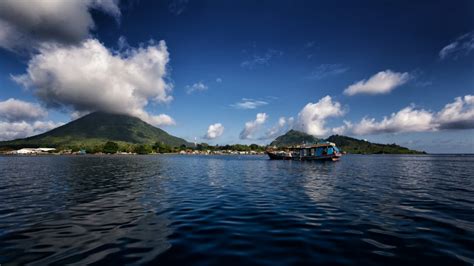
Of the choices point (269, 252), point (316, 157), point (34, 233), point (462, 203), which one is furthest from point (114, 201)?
point (316, 157)

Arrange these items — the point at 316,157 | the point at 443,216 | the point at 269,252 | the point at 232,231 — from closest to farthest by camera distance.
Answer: the point at 269,252, the point at 232,231, the point at 443,216, the point at 316,157

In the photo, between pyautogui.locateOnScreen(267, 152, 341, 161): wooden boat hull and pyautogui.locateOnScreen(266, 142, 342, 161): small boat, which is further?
pyautogui.locateOnScreen(266, 142, 342, 161): small boat

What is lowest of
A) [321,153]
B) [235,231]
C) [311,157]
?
[235,231]

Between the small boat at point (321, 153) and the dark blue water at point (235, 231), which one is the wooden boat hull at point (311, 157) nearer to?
the small boat at point (321, 153)

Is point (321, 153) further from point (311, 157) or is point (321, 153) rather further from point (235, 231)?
point (235, 231)

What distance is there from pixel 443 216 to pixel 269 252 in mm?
13527

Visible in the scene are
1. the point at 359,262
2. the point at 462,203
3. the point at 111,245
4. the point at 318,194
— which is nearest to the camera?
the point at 359,262

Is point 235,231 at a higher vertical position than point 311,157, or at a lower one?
lower

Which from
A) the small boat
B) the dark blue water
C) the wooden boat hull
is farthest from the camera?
the small boat

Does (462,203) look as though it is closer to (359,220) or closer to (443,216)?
(443,216)

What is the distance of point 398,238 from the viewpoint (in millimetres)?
11133

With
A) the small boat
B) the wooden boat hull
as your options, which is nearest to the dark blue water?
the wooden boat hull

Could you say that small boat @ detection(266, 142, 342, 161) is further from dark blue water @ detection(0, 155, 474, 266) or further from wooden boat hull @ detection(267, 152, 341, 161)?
dark blue water @ detection(0, 155, 474, 266)

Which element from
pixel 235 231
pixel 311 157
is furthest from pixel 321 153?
pixel 235 231
